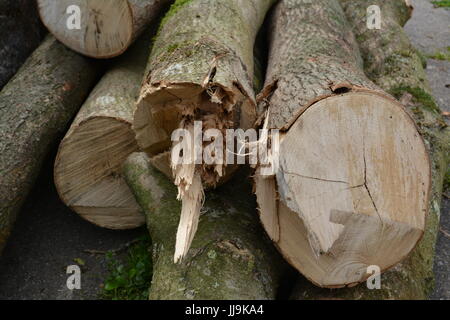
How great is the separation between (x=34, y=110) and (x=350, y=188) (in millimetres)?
2124

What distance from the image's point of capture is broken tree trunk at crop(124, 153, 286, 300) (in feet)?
7.14

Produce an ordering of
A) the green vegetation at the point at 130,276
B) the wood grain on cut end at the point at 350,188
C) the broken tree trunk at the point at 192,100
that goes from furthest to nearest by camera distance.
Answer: the green vegetation at the point at 130,276, the broken tree trunk at the point at 192,100, the wood grain on cut end at the point at 350,188

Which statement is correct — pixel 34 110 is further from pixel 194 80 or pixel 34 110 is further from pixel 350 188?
pixel 350 188

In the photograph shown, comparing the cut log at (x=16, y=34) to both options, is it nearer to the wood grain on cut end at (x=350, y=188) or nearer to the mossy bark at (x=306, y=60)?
the mossy bark at (x=306, y=60)

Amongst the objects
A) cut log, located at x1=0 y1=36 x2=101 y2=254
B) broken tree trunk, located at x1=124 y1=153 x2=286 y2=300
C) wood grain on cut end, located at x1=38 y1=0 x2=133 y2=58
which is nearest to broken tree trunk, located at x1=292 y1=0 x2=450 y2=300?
broken tree trunk, located at x1=124 y1=153 x2=286 y2=300

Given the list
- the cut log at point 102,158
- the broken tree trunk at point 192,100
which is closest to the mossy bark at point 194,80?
the broken tree trunk at point 192,100

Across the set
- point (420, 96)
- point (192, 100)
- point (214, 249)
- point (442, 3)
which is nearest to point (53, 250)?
point (214, 249)

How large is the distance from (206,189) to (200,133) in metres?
0.54

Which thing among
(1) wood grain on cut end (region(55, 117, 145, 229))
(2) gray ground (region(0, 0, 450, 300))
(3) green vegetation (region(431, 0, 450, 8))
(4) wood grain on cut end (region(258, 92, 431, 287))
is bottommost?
(3) green vegetation (region(431, 0, 450, 8))

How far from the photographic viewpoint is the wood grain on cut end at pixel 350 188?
2.04 m

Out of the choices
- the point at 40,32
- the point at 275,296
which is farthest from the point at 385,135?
the point at 40,32

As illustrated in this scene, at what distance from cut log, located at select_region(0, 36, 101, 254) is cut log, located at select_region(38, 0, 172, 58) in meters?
0.18

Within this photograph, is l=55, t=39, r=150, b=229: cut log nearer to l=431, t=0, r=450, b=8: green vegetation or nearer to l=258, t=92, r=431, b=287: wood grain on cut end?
l=258, t=92, r=431, b=287: wood grain on cut end

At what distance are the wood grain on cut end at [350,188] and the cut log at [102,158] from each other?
1269 millimetres
